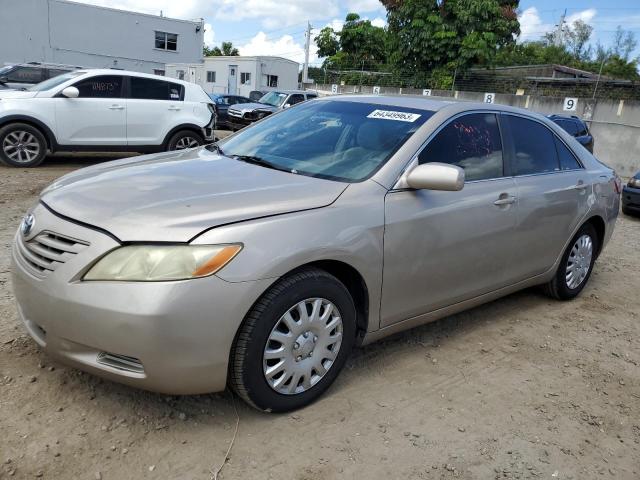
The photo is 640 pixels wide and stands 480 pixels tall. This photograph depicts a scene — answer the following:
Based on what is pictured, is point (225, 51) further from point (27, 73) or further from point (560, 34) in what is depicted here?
point (27, 73)

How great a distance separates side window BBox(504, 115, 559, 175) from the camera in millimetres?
4020

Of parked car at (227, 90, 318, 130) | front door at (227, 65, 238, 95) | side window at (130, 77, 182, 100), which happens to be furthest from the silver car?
front door at (227, 65, 238, 95)

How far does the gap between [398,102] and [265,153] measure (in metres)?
0.97

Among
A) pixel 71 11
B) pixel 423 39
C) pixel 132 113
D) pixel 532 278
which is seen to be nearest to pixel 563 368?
pixel 532 278

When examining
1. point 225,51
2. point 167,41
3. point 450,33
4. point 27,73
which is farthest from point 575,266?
point 225,51

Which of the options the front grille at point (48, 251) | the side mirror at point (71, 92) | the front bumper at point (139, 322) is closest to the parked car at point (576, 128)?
the side mirror at point (71, 92)

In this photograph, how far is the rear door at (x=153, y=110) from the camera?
31.7 feet

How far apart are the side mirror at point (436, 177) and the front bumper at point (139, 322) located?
1.10m

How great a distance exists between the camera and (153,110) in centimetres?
984

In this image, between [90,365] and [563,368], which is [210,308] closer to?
[90,365]

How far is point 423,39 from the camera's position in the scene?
2384cm

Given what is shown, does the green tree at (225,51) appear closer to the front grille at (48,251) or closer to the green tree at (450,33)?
the green tree at (450,33)

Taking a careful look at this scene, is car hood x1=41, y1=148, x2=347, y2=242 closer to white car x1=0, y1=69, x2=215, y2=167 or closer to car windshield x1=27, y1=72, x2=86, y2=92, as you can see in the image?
white car x1=0, y1=69, x2=215, y2=167

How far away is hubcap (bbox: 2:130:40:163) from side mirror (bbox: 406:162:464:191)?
7.97 m
